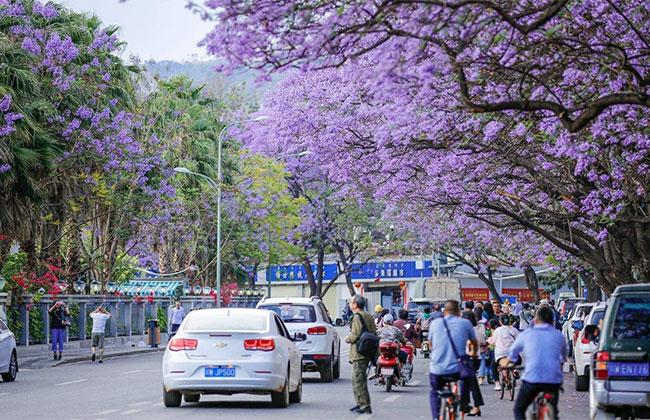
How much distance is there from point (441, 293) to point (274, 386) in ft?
131

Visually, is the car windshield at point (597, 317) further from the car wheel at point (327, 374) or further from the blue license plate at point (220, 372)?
the blue license plate at point (220, 372)

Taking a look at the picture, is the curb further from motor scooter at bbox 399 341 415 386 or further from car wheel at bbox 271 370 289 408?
car wheel at bbox 271 370 289 408

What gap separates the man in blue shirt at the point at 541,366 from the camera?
12.8 metres

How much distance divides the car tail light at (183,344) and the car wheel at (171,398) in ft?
2.49

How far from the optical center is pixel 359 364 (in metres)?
18.1

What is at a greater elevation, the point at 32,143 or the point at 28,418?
the point at 32,143

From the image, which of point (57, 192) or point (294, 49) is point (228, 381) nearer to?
point (294, 49)

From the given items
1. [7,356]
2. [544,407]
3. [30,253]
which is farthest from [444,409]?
[30,253]

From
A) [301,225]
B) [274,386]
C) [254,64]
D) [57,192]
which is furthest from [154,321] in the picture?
[254,64]

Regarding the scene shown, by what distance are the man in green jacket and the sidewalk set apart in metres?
17.7

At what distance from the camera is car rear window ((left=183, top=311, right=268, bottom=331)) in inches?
739

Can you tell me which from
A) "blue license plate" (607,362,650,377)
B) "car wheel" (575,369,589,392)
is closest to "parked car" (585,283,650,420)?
"blue license plate" (607,362,650,377)

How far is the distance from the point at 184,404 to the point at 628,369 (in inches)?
297

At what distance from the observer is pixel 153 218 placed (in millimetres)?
50375
